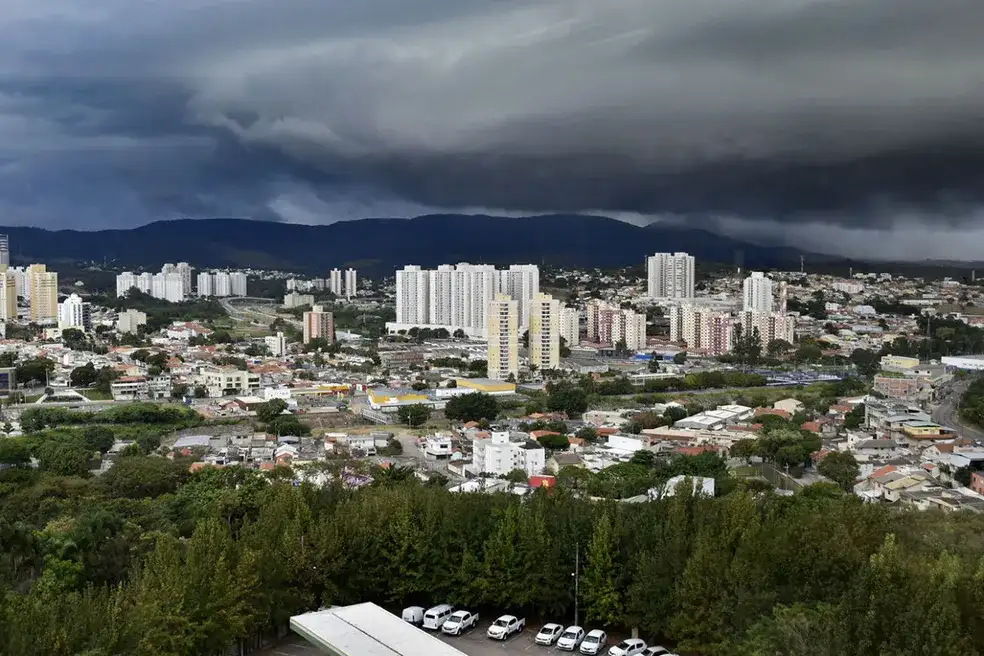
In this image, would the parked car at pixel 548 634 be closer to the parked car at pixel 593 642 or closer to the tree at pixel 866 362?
the parked car at pixel 593 642

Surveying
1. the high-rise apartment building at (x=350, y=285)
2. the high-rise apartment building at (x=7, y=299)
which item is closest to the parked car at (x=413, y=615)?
the high-rise apartment building at (x=7, y=299)

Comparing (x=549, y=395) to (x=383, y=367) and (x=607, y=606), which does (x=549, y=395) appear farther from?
(x=607, y=606)

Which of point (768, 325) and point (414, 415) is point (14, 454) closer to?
point (414, 415)

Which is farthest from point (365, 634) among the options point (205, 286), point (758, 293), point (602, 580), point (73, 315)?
point (205, 286)

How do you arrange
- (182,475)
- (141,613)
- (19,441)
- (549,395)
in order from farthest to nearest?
(549,395), (19,441), (182,475), (141,613)

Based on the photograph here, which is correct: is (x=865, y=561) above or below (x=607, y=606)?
above

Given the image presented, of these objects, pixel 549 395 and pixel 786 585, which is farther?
pixel 549 395

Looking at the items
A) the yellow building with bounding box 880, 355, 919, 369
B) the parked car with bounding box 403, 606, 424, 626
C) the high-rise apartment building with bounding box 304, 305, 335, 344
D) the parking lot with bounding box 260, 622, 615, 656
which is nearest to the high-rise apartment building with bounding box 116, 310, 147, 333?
the high-rise apartment building with bounding box 304, 305, 335, 344

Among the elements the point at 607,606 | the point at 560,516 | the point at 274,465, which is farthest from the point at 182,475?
the point at 607,606
